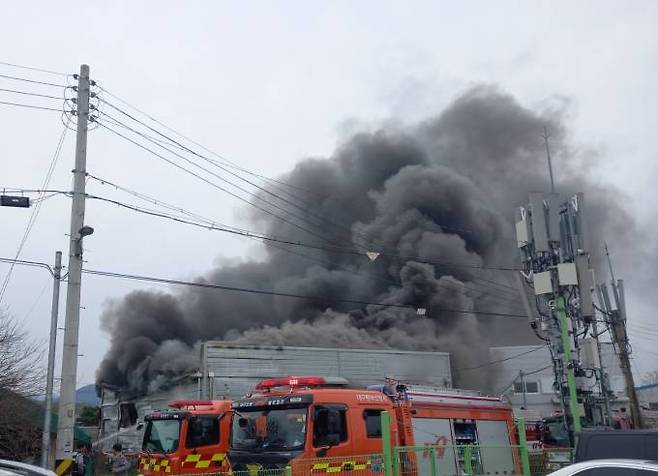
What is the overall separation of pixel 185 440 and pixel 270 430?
4203mm

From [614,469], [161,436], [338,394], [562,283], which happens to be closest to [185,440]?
[161,436]

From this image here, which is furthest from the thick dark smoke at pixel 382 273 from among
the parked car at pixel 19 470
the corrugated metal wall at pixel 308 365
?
the parked car at pixel 19 470

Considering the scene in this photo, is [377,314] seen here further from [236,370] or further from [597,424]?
[597,424]

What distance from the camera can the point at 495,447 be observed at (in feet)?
40.6

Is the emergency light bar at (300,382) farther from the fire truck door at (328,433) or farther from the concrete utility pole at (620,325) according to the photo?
the concrete utility pole at (620,325)

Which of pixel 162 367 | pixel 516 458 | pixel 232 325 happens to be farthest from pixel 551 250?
pixel 232 325

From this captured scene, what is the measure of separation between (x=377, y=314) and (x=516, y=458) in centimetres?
2165

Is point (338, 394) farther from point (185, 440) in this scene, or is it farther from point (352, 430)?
point (185, 440)

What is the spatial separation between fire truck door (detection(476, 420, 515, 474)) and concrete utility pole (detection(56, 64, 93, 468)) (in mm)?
7302

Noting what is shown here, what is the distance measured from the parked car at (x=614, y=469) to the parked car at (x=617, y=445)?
210 centimetres

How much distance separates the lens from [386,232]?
40281 mm

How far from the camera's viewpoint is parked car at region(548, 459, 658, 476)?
583 centimetres

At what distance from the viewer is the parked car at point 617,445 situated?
25.9 ft

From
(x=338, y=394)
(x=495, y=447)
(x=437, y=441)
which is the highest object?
(x=338, y=394)
